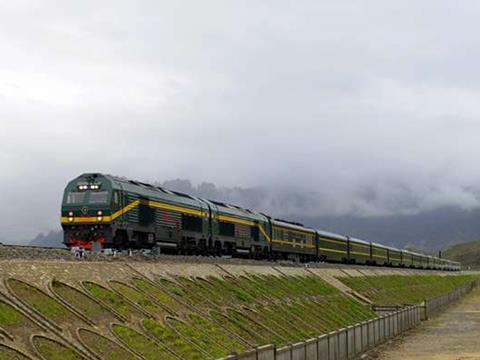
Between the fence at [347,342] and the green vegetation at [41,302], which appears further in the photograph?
the green vegetation at [41,302]

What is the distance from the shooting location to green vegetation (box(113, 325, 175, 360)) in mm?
22297

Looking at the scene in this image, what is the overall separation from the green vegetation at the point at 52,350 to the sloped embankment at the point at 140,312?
4 cm

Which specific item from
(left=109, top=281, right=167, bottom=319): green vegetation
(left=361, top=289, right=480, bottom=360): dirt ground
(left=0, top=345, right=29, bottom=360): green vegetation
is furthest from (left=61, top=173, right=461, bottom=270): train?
(left=0, top=345, right=29, bottom=360): green vegetation

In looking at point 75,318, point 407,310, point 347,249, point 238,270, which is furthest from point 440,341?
point 347,249

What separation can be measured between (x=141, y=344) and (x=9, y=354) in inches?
232

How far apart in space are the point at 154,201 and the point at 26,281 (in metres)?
19.8

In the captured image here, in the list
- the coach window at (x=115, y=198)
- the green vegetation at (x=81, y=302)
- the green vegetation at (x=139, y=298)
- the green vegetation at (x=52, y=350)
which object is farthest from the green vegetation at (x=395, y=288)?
the green vegetation at (x=52, y=350)

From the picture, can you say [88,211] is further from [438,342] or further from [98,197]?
[438,342]

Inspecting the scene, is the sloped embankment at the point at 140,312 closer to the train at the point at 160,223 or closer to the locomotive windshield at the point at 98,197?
the train at the point at 160,223

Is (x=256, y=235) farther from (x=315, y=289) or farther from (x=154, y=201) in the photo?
(x=154, y=201)

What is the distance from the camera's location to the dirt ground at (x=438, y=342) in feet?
106

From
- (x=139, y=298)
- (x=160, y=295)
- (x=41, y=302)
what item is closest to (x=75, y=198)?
(x=160, y=295)

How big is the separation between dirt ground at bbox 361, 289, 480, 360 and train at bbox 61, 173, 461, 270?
14.6 m

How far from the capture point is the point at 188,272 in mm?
35531
